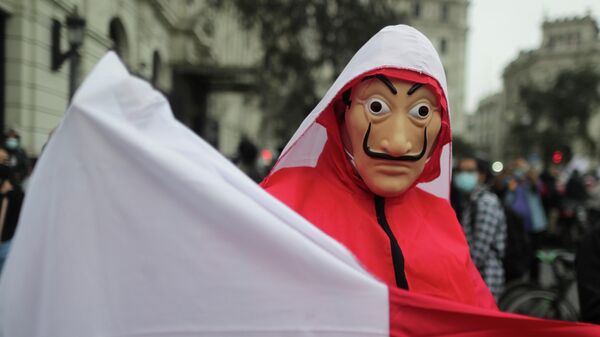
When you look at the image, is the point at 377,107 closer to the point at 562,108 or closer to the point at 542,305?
the point at 542,305

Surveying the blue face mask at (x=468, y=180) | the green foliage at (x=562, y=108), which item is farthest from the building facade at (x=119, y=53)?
the green foliage at (x=562, y=108)

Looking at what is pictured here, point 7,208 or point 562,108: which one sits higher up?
point 562,108

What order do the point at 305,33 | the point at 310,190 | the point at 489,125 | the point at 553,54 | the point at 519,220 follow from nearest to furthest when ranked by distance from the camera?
1. the point at 310,190
2. the point at 519,220
3. the point at 305,33
4. the point at 553,54
5. the point at 489,125

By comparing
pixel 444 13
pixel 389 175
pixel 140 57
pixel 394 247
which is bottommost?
pixel 394 247

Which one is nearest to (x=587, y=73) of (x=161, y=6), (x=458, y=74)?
(x=161, y=6)

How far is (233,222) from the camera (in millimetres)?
1291

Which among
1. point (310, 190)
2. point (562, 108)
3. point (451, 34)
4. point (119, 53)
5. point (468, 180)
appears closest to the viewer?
point (310, 190)

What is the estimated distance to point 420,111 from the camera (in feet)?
5.84

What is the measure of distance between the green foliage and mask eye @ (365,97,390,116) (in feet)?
91.5

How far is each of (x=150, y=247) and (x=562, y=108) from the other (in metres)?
32.0

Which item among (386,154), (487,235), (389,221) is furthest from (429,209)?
(487,235)

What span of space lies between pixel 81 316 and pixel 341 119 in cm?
117

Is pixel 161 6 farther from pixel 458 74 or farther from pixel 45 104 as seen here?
pixel 458 74

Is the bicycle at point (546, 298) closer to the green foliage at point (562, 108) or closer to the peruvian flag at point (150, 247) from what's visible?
the peruvian flag at point (150, 247)
